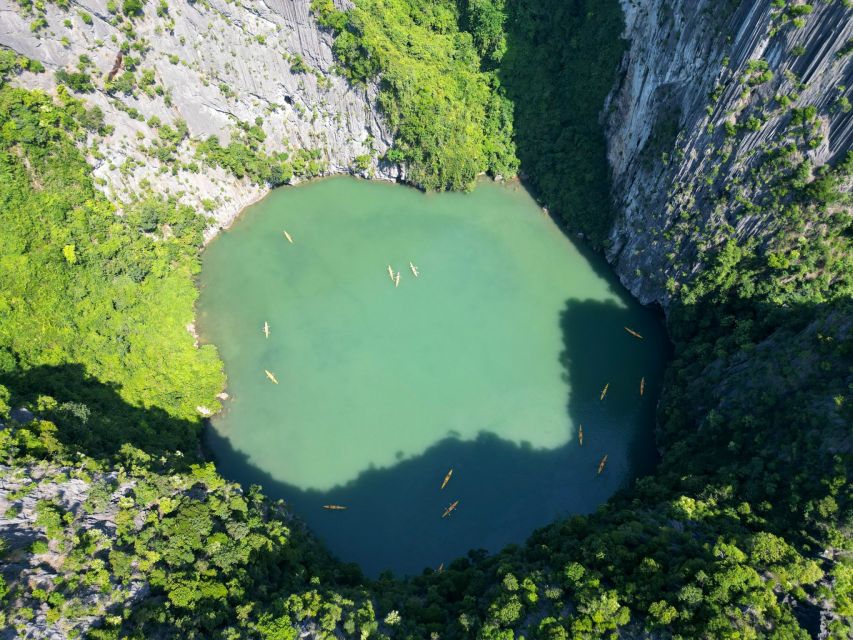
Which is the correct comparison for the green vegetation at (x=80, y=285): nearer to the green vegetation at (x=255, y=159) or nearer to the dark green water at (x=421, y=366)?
the dark green water at (x=421, y=366)

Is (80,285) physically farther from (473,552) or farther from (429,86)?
(429,86)

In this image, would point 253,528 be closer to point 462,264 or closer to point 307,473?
point 307,473

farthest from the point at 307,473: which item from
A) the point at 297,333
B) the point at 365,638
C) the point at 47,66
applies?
the point at 47,66

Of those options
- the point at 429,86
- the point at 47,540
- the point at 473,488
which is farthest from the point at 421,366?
the point at 429,86

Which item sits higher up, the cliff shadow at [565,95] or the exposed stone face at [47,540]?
the cliff shadow at [565,95]

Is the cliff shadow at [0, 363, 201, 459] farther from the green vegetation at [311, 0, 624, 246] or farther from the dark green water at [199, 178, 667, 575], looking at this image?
the green vegetation at [311, 0, 624, 246]

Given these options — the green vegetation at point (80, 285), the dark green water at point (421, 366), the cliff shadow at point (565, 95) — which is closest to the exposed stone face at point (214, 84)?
the green vegetation at point (80, 285)
